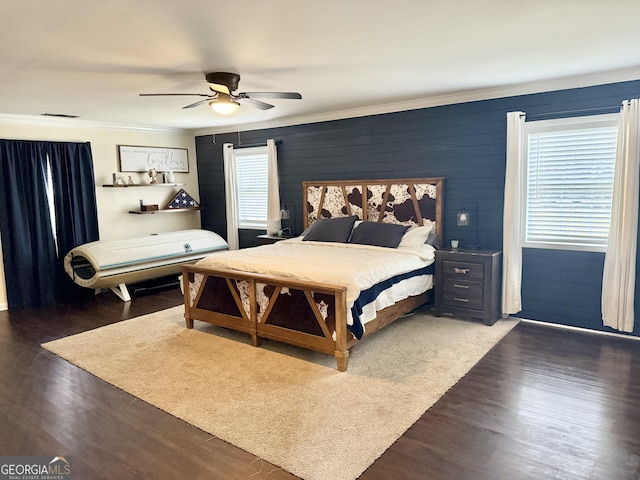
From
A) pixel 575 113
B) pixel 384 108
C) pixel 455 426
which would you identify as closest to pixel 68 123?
pixel 384 108

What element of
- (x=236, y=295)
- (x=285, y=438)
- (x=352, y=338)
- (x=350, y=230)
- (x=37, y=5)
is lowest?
(x=285, y=438)

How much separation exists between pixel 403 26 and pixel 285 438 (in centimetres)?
255

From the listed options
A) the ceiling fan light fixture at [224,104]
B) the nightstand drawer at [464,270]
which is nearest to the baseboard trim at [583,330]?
the nightstand drawer at [464,270]

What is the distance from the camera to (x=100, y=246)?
5.62 m

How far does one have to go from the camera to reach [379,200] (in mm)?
5516

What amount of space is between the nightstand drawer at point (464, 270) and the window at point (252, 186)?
322 cm

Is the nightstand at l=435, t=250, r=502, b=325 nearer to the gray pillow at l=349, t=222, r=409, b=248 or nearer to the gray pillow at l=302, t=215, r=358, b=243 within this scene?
the gray pillow at l=349, t=222, r=409, b=248

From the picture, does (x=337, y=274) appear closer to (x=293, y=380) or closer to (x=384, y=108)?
(x=293, y=380)

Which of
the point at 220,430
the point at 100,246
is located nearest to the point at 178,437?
the point at 220,430

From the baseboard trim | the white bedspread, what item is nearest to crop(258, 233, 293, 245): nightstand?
the white bedspread

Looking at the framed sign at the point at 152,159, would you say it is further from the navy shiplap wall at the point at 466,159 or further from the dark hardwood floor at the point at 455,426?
the dark hardwood floor at the point at 455,426

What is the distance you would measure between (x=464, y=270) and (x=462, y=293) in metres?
0.24

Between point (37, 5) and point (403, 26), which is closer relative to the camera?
point (37, 5)

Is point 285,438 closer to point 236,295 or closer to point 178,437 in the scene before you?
point 178,437
